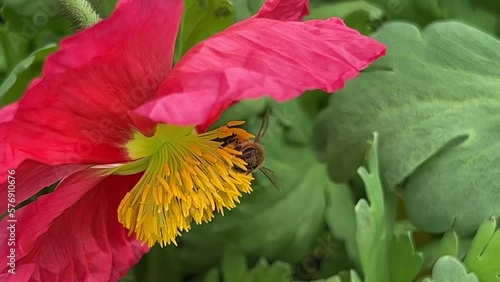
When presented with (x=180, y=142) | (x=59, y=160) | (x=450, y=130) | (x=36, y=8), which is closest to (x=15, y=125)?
(x=59, y=160)

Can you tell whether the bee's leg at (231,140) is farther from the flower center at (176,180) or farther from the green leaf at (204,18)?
the green leaf at (204,18)

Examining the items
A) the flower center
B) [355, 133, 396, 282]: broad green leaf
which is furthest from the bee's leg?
[355, 133, 396, 282]: broad green leaf

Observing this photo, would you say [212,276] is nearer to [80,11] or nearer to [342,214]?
[342,214]

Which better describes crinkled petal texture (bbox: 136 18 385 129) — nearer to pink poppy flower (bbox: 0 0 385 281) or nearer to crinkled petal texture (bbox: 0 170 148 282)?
pink poppy flower (bbox: 0 0 385 281)

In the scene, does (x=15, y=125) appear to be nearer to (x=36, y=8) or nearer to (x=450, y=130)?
(x=36, y=8)

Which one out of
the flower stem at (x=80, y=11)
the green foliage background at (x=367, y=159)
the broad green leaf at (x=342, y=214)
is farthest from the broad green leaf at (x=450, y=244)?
the flower stem at (x=80, y=11)

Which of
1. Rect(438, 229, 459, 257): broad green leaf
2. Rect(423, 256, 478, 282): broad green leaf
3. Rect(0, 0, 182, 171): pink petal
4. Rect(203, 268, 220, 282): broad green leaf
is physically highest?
Rect(0, 0, 182, 171): pink petal
